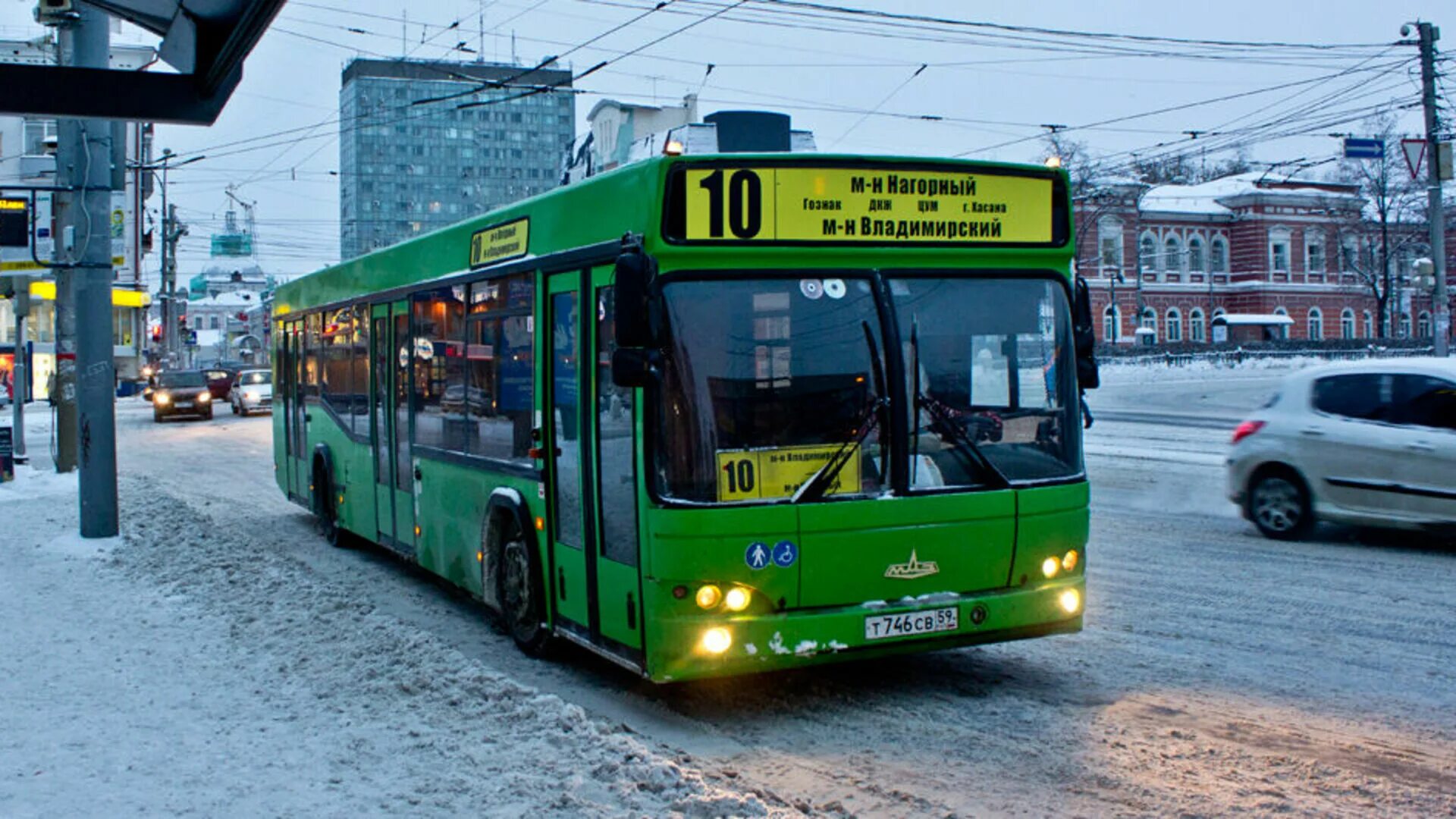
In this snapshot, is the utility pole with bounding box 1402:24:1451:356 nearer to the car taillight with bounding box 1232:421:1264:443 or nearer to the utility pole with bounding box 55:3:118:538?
the car taillight with bounding box 1232:421:1264:443

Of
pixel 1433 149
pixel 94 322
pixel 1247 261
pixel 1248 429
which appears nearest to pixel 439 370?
pixel 94 322

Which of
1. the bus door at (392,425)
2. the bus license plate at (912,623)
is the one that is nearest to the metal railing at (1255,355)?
the bus door at (392,425)

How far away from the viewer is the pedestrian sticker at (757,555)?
625 centimetres

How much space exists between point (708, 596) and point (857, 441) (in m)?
1.01

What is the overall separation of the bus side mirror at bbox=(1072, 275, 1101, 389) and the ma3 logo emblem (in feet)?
4.36

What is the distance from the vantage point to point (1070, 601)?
275 inches

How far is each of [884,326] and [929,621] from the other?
4.71 ft

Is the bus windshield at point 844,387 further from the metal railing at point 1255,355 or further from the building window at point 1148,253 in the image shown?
the building window at point 1148,253

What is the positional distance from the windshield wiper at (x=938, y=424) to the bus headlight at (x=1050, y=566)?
49 centimetres

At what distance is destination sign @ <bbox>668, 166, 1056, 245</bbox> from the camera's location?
6418 millimetres

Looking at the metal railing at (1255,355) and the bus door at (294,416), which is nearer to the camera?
the bus door at (294,416)

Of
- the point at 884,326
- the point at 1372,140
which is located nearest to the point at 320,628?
the point at 884,326

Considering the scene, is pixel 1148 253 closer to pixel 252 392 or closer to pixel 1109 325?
pixel 1109 325

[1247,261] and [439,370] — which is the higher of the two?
[1247,261]
